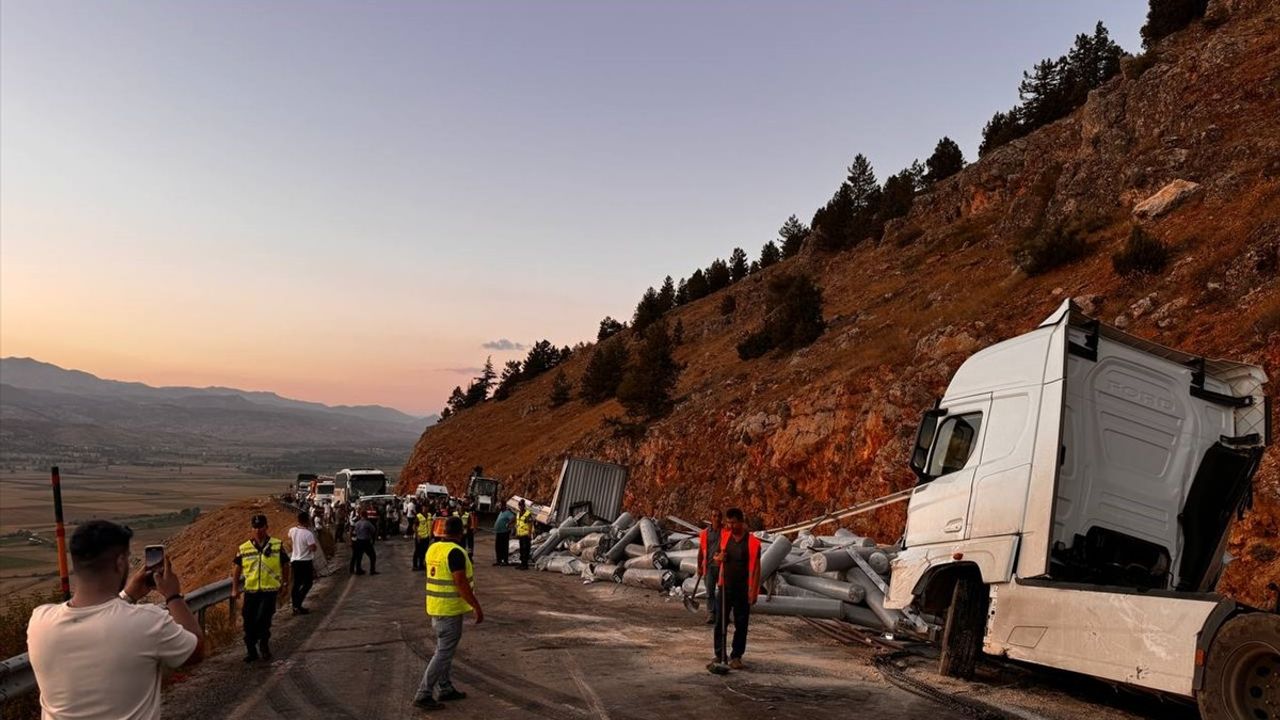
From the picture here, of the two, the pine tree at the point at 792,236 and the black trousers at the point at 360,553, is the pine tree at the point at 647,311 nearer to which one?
the pine tree at the point at 792,236

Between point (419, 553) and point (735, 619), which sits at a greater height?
point (735, 619)

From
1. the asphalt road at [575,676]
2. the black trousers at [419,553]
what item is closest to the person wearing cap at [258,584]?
the asphalt road at [575,676]

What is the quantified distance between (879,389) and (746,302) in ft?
109

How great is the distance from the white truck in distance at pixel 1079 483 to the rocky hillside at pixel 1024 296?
17.3 feet

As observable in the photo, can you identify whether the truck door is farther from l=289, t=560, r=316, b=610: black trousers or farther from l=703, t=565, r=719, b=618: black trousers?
l=289, t=560, r=316, b=610: black trousers

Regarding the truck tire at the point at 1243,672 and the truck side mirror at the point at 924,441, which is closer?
the truck tire at the point at 1243,672

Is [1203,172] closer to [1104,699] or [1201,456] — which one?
[1201,456]

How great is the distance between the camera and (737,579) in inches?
368

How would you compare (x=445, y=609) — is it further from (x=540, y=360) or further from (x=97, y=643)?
(x=540, y=360)

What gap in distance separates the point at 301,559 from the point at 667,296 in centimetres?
6766

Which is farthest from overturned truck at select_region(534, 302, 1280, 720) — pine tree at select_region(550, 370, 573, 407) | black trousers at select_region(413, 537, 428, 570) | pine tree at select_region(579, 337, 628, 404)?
pine tree at select_region(550, 370, 573, 407)

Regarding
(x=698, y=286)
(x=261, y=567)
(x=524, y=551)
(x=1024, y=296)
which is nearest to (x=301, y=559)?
(x=261, y=567)

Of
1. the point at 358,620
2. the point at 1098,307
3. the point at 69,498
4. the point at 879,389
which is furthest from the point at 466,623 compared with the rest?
the point at 69,498

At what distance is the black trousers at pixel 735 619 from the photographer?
9.06 m
